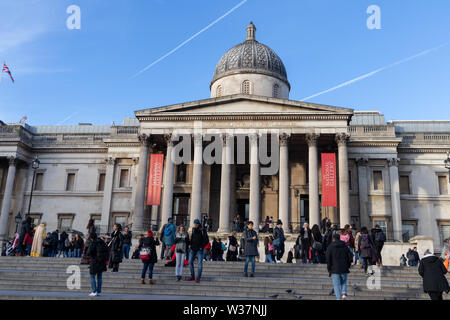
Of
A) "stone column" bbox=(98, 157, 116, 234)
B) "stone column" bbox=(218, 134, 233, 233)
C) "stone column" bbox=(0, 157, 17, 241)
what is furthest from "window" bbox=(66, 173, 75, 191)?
"stone column" bbox=(218, 134, 233, 233)

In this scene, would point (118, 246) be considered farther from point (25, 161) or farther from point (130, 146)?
point (25, 161)

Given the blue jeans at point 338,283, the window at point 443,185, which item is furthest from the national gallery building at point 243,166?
the blue jeans at point 338,283

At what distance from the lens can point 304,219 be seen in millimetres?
32031

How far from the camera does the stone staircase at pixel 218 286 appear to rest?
11742 millimetres

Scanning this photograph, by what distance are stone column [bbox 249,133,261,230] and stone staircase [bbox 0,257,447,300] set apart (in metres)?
10.7

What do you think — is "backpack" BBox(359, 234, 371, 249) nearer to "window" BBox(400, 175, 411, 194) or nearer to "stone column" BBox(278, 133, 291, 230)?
"stone column" BBox(278, 133, 291, 230)

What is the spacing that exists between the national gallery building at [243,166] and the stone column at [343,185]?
7 cm

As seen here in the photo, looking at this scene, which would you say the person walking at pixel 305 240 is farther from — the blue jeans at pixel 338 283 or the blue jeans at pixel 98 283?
the blue jeans at pixel 98 283

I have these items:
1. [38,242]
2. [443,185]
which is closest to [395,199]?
[443,185]

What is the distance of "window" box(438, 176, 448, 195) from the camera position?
110ft

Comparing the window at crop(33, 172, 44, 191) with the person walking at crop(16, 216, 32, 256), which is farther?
the window at crop(33, 172, 44, 191)

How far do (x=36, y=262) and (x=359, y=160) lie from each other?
24480mm

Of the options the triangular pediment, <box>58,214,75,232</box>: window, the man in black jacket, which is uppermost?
the triangular pediment
